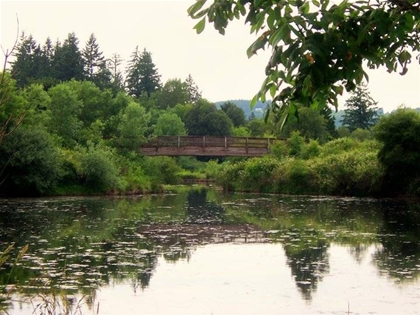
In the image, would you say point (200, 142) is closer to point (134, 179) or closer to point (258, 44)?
point (134, 179)

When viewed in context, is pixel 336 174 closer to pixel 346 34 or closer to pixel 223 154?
pixel 223 154

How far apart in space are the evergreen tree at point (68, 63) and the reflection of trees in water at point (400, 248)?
2977 inches

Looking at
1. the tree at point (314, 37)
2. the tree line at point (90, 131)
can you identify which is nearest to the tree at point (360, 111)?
the tree line at point (90, 131)

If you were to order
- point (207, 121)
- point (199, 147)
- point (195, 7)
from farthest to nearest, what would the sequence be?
point (207, 121)
point (199, 147)
point (195, 7)

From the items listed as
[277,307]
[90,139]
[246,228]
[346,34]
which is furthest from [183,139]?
[346,34]

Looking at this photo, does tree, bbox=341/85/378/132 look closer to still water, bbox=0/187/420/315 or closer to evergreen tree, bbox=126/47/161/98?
evergreen tree, bbox=126/47/161/98

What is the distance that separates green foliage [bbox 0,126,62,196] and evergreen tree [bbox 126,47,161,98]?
84.8m

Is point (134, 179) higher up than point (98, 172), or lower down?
lower down

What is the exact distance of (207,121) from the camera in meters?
105

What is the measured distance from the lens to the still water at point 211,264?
10.7 m

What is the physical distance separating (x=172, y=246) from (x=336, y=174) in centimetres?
2970

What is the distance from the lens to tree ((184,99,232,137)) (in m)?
103

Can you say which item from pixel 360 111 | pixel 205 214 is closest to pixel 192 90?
pixel 360 111

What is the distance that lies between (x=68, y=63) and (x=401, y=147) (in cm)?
6611
